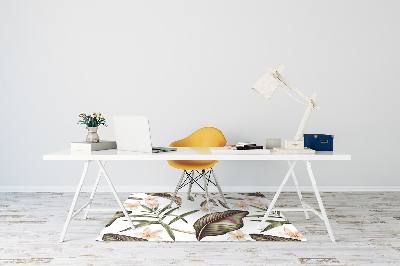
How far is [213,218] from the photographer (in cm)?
257

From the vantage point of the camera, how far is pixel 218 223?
96.2 inches

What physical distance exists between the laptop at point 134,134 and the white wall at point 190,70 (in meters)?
1.45

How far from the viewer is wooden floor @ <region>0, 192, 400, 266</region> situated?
5.98 ft

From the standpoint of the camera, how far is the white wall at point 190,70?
3541 millimetres

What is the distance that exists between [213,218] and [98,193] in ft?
5.38

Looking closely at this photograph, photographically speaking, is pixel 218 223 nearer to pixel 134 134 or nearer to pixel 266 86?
pixel 134 134

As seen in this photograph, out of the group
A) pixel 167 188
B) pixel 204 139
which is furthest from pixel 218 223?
pixel 167 188

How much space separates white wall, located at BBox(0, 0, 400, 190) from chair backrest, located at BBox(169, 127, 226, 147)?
43cm

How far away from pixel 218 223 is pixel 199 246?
443 millimetres

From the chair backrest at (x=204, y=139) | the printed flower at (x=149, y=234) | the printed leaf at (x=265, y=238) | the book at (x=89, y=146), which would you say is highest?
the book at (x=89, y=146)

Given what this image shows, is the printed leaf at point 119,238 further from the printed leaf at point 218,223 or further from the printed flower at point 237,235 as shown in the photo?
the printed flower at point 237,235

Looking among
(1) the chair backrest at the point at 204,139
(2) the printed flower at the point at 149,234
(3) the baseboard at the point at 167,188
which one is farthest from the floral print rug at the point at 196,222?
(1) the chair backrest at the point at 204,139

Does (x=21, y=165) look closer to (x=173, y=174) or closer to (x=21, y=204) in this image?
(x=21, y=204)

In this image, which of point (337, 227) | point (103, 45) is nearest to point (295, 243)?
point (337, 227)
